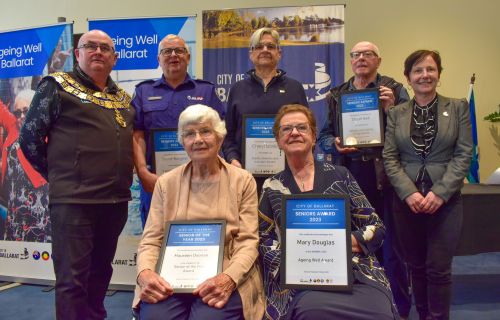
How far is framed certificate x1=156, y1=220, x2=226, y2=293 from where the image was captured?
1735 millimetres

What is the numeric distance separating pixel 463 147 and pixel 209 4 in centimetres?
476

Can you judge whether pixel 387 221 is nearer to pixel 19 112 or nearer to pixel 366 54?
pixel 366 54

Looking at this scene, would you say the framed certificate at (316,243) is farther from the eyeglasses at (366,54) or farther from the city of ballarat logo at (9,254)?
the city of ballarat logo at (9,254)

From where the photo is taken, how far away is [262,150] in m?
2.44

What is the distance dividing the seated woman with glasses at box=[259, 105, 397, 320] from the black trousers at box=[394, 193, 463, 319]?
1.88 ft

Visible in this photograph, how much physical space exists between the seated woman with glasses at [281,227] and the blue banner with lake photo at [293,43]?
7.92ft

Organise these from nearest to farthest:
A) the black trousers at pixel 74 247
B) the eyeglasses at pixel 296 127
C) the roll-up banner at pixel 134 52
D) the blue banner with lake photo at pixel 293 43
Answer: the eyeglasses at pixel 296 127, the black trousers at pixel 74 247, the roll-up banner at pixel 134 52, the blue banner with lake photo at pixel 293 43

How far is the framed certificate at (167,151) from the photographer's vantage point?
2486 mm

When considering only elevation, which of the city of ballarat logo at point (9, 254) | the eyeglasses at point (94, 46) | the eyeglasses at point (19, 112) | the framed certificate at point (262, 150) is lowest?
the city of ballarat logo at point (9, 254)

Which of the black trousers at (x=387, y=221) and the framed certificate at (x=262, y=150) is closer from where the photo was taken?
the framed certificate at (x=262, y=150)

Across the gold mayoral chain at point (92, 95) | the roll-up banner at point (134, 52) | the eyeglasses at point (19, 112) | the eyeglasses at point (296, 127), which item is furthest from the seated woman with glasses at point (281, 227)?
the eyeglasses at point (19, 112)

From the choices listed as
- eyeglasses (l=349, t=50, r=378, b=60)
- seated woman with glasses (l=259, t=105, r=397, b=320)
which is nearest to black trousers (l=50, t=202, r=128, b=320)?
seated woman with glasses (l=259, t=105, r=397, b=320)

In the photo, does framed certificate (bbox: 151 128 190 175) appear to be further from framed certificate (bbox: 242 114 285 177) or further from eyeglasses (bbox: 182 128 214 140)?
eyeglasses (bbox: 182 128 214 140)

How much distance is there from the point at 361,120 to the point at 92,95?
1591 mm
